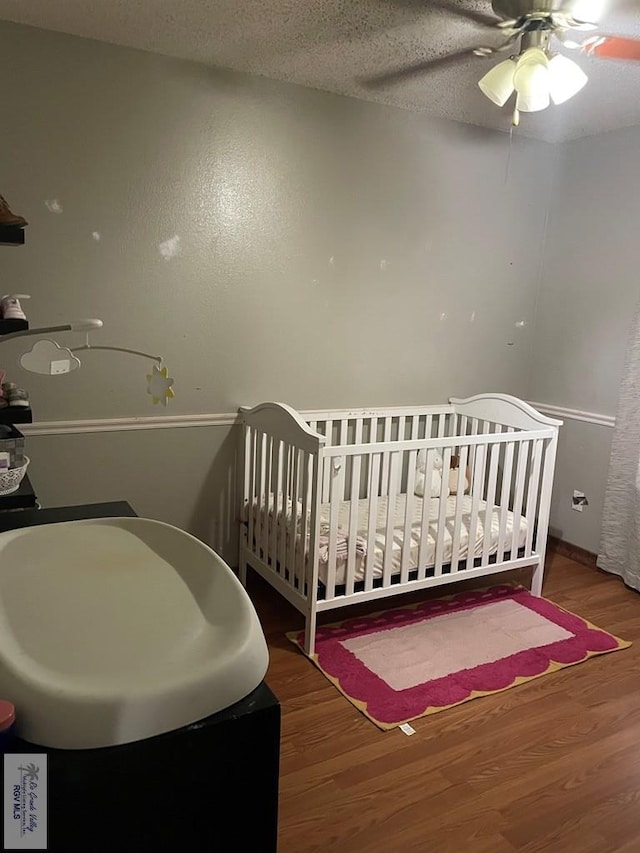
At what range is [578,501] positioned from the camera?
3.54 meters

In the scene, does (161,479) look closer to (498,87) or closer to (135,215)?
(135,215)

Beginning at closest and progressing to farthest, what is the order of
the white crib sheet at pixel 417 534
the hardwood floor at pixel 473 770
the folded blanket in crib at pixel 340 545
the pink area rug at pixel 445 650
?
the hardwood floor at pixel 473 770, the pink area rug at pixel 445 650, the folded blanket in crib at pixel 340 545, the white crib sheet at pixel 417 534

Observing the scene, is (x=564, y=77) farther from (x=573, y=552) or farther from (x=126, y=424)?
(x=573, y=552)

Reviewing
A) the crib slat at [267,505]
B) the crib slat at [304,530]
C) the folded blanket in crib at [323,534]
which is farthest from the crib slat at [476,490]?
the crib slat at [267,505]

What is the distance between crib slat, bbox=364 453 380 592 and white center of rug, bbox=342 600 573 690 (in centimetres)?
24

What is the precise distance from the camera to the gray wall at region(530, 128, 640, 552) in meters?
3.25

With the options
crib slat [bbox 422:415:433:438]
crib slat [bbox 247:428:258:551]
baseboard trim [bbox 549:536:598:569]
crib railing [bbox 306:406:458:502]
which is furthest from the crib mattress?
baseboard trim [bbox 549:536:598:569]

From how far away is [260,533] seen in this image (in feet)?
9.31

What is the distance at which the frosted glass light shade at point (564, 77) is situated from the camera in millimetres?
1932

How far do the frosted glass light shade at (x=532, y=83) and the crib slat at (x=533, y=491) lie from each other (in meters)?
1.45

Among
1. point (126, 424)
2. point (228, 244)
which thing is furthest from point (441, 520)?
point (228, 244)

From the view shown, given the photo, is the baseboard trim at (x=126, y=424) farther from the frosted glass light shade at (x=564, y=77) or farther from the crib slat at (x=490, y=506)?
the frosted glass light shade at (x=564, y=77)

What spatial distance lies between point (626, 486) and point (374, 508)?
1.44m

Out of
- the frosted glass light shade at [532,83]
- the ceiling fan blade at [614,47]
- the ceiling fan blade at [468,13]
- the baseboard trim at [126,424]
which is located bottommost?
the baseboard trim at [126,424]
